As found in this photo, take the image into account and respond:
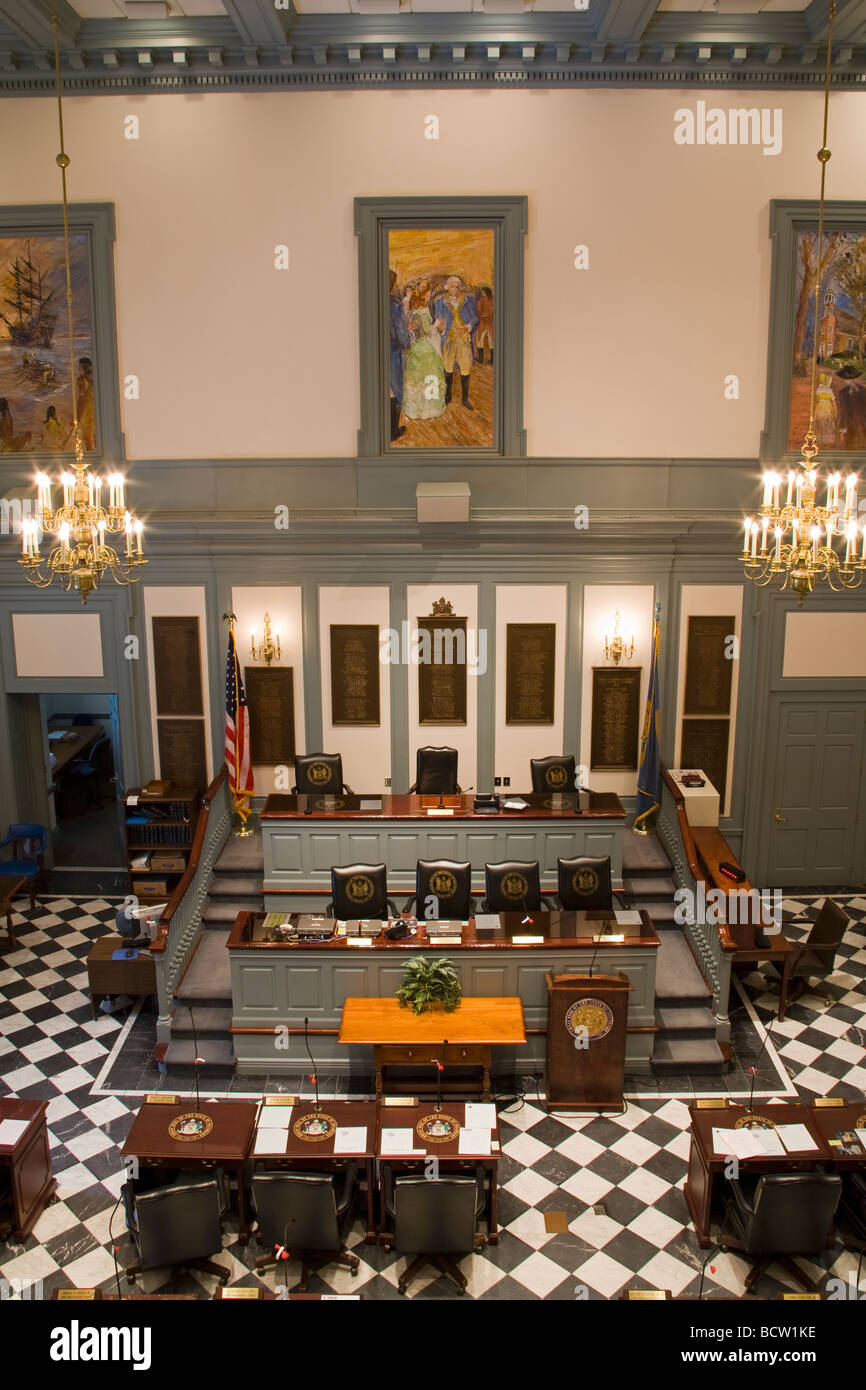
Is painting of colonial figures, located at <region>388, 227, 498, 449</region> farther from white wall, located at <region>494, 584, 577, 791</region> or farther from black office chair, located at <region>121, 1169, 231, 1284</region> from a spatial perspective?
black office chair, located at <region>121, 1169, 231, 1284</region>

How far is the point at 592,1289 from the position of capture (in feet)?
22.6

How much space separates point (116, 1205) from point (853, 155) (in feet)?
39.2

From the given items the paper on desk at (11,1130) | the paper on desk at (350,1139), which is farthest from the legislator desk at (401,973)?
the paper on desk at (11,1130)

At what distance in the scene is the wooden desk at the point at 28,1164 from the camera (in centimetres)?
724

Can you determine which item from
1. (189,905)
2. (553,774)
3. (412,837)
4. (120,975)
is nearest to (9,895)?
(120,975)

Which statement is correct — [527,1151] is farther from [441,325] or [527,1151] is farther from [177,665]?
[441,325]

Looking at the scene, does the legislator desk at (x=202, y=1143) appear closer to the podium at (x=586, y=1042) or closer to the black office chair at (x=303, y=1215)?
the black office chair at (x=303, y=1215)

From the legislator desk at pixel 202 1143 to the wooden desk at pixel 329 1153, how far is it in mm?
138

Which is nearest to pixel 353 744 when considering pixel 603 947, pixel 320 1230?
pixel 603 947

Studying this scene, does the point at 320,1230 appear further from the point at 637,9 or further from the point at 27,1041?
the point at 637,9

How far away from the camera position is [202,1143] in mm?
7242

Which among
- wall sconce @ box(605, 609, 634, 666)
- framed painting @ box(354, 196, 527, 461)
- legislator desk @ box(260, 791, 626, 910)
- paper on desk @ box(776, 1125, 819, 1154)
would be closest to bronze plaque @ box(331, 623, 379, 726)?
legislator desk @ box(260, 791, 626, 910)

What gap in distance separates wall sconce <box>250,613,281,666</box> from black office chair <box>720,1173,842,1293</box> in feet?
23.5

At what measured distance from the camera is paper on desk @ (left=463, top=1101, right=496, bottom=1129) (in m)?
7.33
